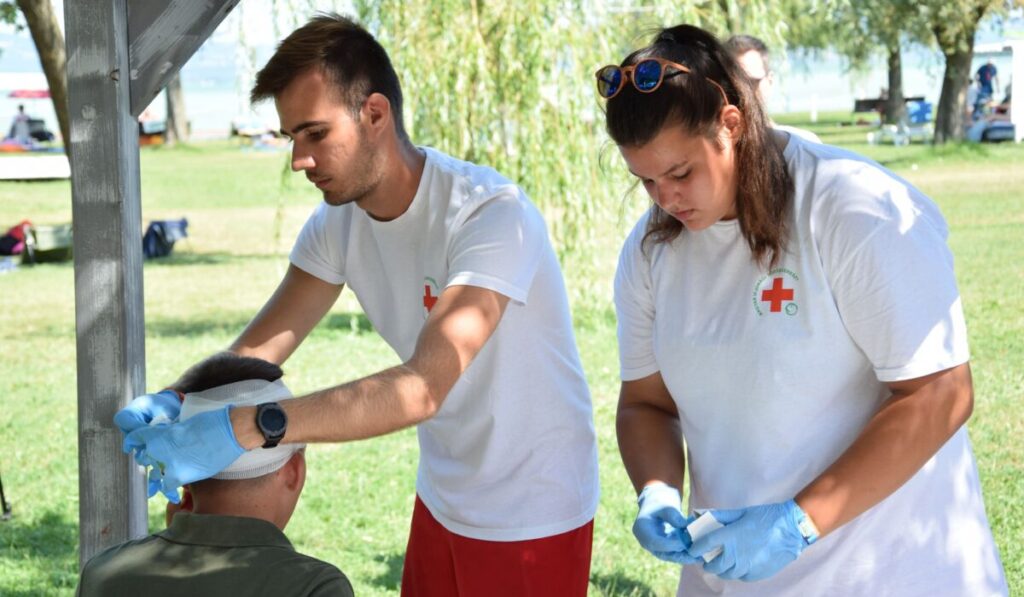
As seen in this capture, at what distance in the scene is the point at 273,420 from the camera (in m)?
1.93

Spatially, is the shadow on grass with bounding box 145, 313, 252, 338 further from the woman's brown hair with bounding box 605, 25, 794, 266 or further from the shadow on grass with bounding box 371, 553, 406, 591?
the woman's brown hair with bounding box 605, 25, 794, 266

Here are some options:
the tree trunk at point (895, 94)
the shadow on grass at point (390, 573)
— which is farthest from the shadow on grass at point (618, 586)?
the tree trunk at point (895, 94)

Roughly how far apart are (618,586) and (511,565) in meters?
2.07

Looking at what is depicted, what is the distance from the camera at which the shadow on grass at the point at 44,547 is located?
4840mm

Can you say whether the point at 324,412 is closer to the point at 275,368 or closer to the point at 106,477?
the point at 275,368

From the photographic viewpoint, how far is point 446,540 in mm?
2586

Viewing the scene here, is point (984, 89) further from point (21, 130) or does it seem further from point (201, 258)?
point (21, 130)

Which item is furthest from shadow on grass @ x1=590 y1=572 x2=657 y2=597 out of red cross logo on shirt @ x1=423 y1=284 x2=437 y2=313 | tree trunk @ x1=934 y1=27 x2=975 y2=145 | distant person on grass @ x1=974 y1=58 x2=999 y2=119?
distant person on grass @ x1=974 y1=58 x2=999 y2=119

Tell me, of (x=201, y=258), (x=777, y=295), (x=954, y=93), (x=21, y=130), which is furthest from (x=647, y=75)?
(x=21, y=130)

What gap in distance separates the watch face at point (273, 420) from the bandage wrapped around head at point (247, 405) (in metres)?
0.10

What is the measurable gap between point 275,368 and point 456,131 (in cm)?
603

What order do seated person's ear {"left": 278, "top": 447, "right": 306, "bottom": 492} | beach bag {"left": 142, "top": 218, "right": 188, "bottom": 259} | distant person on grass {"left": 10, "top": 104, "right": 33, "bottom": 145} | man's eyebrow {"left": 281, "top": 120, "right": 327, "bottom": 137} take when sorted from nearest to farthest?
seated person's ear {"left": 278, "top": 447, "right": 306, "bottom": 492} < man's eyebrow {"left": 281, "top": 120, "right": 327, "bottom": 137} < beach bag {"left": 142, "top": 218, "right": 188, "bottom": 259} < distant person on grass {"left": 10, "top": 104, "right": 33, "bottom": 145}

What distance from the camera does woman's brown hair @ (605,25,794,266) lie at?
1984 millimetres

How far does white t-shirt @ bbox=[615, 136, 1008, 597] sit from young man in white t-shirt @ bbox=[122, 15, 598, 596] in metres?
0.38
